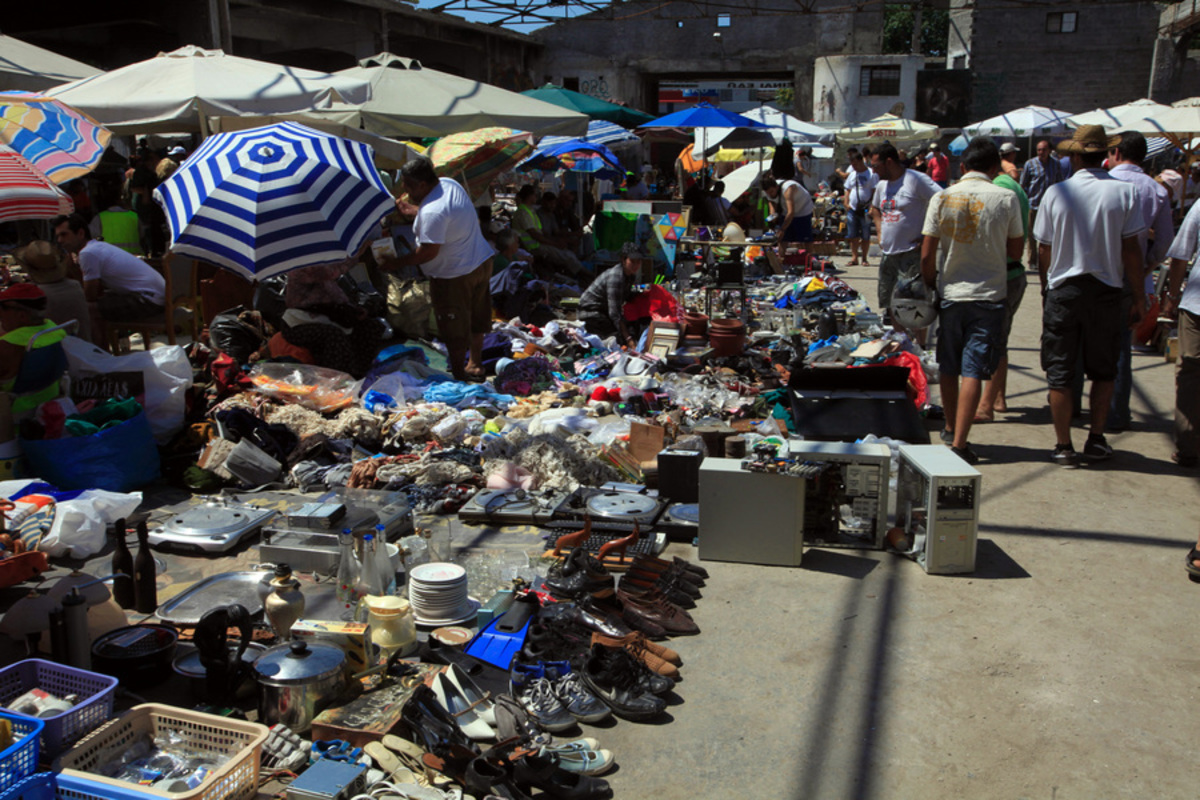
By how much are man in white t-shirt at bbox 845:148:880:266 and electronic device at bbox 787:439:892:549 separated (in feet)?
36.6

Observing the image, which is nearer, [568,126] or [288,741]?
→ [288,741]

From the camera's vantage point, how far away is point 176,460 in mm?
6035

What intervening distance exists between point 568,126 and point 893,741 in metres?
10.1

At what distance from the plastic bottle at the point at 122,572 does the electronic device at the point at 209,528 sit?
2.02 ft

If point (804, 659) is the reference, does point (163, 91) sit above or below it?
above

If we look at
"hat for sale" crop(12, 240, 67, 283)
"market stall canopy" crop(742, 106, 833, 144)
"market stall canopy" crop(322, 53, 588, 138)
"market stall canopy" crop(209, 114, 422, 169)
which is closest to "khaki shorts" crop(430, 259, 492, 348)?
"market stall canopy" crop(209, 114, 422, 169)

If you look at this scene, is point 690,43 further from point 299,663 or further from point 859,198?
point 299,663

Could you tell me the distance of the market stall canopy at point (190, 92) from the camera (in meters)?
8.05

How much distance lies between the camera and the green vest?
9602 millimetres

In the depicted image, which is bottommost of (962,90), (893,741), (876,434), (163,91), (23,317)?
(893,741)

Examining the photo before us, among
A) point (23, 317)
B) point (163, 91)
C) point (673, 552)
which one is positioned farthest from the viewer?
point (163, 91)

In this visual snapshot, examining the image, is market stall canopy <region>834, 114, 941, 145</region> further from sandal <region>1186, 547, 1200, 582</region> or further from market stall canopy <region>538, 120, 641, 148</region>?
sandal <region>1186, 547, 1200, 582</region>

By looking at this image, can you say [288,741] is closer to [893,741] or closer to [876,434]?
[893,741]

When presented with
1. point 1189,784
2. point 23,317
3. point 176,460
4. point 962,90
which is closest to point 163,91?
point 23,317
